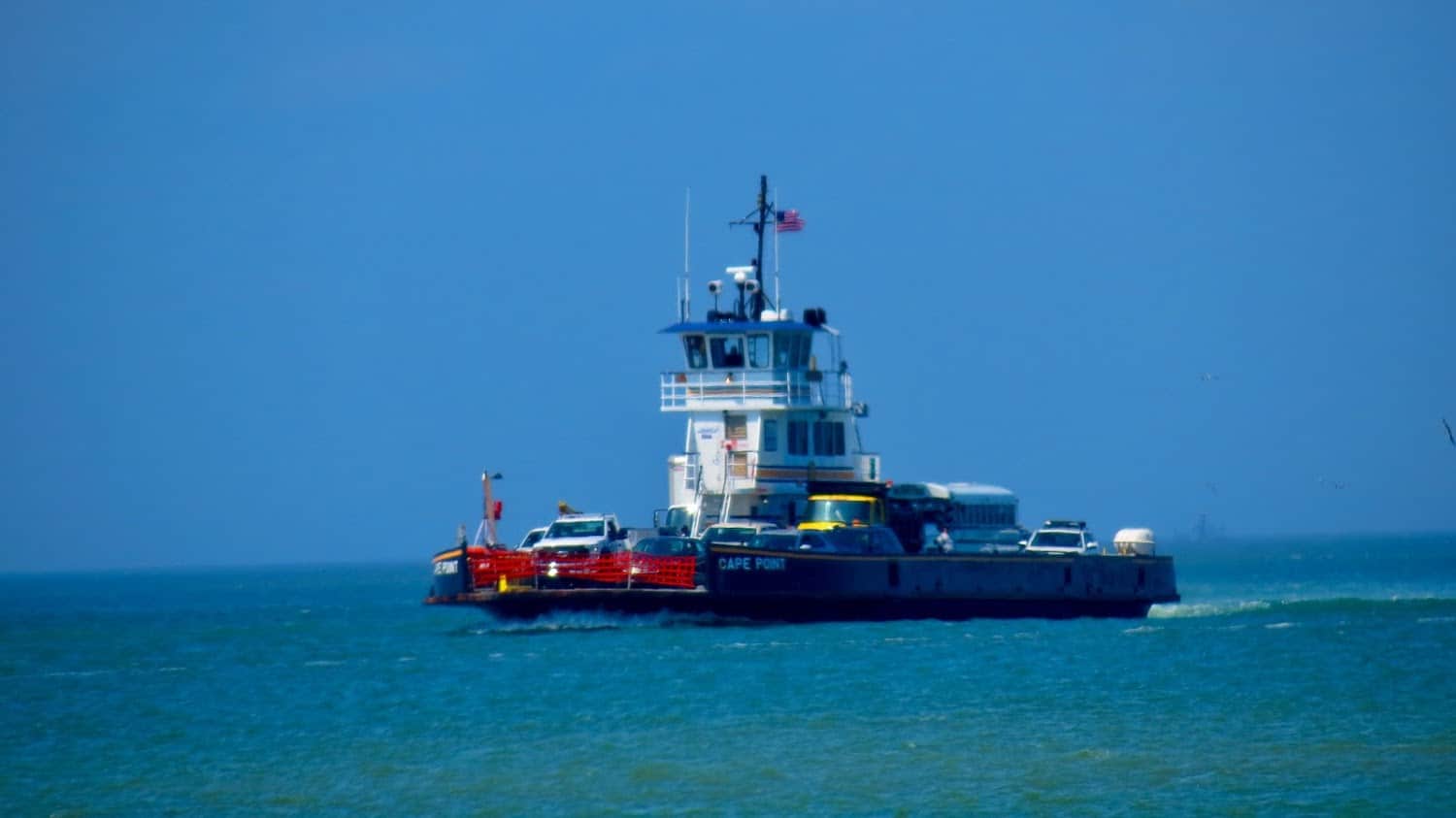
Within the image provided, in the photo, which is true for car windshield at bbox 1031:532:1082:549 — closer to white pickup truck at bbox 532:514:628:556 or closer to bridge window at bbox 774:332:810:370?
bridge window at bbox 774:332:810:370

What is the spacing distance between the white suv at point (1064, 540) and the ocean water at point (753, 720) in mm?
2775

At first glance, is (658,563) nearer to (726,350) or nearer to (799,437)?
(799,437)

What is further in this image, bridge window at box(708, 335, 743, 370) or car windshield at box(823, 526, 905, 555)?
bridge window at box(708, 335, 743, 370)

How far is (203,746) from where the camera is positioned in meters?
33.7

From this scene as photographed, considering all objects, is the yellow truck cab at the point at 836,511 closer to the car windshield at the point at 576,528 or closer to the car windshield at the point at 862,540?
the car windshield at the point at 862,540

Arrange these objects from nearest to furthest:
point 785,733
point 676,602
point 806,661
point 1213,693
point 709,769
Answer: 1. point 709,769
2. point 785,733
3. point 1213,693
4. point 806,661
5. point 676,602

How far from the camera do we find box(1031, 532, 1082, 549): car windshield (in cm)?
5941

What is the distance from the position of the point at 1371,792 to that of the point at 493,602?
88.4 feet

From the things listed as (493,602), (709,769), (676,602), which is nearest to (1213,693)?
(709,769)

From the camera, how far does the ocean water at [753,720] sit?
27.6 m

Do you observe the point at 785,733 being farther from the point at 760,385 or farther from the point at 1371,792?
the point at 760,385

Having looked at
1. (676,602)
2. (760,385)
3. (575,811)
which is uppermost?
(760,385)

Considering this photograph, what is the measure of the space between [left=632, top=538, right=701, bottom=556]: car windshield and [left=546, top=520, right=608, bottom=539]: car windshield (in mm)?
2999

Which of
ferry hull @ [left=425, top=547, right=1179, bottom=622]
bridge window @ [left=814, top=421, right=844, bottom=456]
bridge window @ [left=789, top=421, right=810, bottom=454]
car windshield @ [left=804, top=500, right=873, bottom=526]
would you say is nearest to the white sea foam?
ferry hull @ [left=425, top=547, right=1179, bottom=622]
